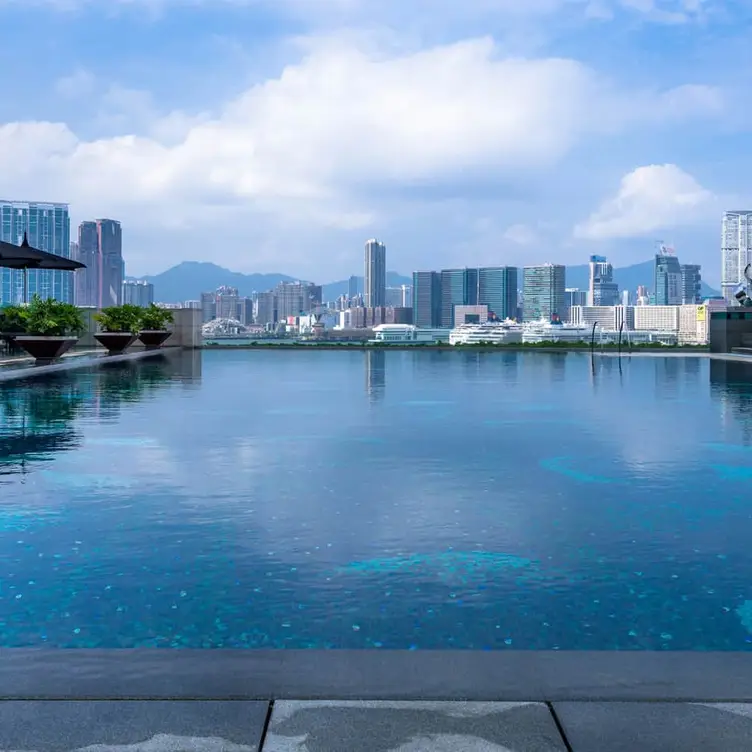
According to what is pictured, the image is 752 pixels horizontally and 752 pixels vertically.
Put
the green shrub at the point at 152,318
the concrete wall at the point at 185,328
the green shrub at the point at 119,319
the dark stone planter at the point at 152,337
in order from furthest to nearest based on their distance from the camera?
1. the concrete wall at the point at 185,328
2. the dark stone planter at the point at 152,337
3. the green shrub at the point at 152,318
4. the green shrub at the point at 119,319

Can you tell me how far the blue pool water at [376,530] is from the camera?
3992mm

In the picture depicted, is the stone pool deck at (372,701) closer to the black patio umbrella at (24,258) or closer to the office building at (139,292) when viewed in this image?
the black patio umbrella at (24,258)

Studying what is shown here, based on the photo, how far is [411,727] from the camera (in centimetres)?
269

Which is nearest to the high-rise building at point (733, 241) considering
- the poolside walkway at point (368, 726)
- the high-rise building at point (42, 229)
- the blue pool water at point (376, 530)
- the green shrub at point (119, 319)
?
the high-rise building at point (42, 229)

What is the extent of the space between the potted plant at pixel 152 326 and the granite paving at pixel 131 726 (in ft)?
111

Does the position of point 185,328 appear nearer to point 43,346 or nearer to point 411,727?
point 43,346

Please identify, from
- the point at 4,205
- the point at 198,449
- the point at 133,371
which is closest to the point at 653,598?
the point at 198,449

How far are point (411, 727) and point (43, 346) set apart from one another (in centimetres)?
2374

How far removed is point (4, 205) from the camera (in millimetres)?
152500

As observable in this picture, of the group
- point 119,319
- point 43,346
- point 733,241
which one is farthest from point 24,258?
point 733,241

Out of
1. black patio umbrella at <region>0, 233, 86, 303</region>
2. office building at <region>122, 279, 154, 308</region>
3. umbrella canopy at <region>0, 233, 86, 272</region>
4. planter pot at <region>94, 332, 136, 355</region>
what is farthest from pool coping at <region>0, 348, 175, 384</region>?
office building at <region>122, 279, 154, 308</region>

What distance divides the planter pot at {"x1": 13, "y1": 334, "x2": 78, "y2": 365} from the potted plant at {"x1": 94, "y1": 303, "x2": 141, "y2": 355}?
20.5 ft

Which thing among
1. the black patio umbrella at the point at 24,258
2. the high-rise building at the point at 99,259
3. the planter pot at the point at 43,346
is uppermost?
the high-rise building at the point at 99,259

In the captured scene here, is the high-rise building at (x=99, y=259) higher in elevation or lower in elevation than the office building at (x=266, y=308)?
Answer: higher
